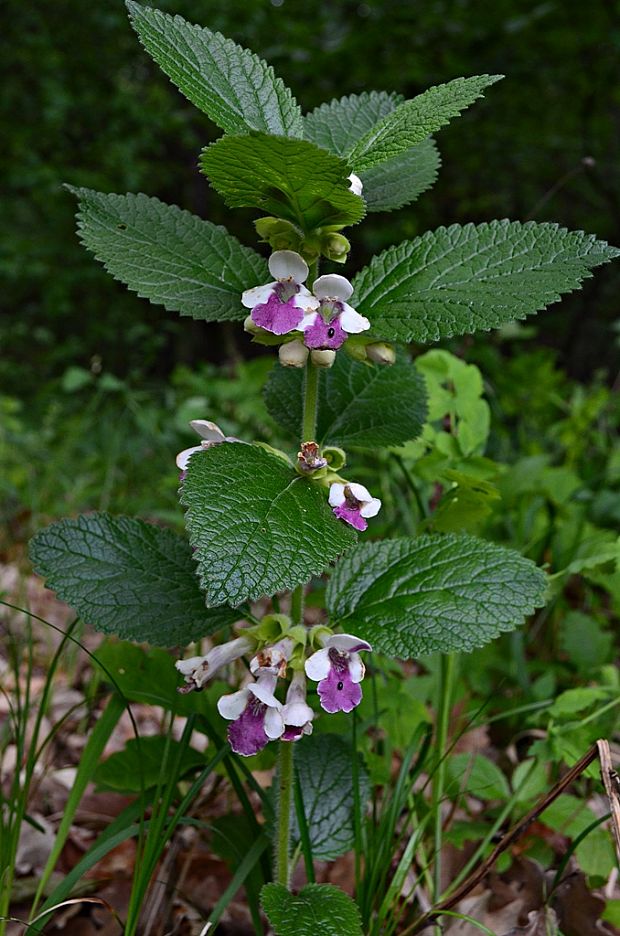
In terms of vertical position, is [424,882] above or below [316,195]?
below

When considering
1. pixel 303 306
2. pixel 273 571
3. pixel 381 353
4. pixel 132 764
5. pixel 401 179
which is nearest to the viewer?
pixel 273 571

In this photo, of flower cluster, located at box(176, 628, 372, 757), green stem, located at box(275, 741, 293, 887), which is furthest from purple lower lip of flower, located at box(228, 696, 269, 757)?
green stem, located at box(275, 741, 293, 887)

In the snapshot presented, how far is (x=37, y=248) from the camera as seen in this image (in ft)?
24.6

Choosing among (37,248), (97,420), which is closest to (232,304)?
(97,420)

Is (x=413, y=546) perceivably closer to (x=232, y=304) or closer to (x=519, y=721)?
(x=232, y=304)

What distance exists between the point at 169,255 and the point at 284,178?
21 cm

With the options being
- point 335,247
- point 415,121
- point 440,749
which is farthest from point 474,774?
point 415,121

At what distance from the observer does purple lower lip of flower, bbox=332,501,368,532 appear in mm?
856

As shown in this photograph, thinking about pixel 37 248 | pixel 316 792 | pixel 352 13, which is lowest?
pixel 316 792

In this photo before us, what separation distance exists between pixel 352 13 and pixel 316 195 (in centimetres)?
587

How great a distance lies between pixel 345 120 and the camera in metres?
1.09

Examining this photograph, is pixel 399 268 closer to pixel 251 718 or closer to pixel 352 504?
pixel 352 504

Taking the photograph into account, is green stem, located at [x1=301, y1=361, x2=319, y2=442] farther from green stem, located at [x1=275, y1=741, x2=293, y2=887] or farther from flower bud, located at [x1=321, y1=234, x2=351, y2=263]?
green stem, located at [x1=275, y1=741, x2=293, y2=887]

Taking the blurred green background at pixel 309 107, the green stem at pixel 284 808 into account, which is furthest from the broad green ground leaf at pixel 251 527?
the blurred green background at pixel 309 107
